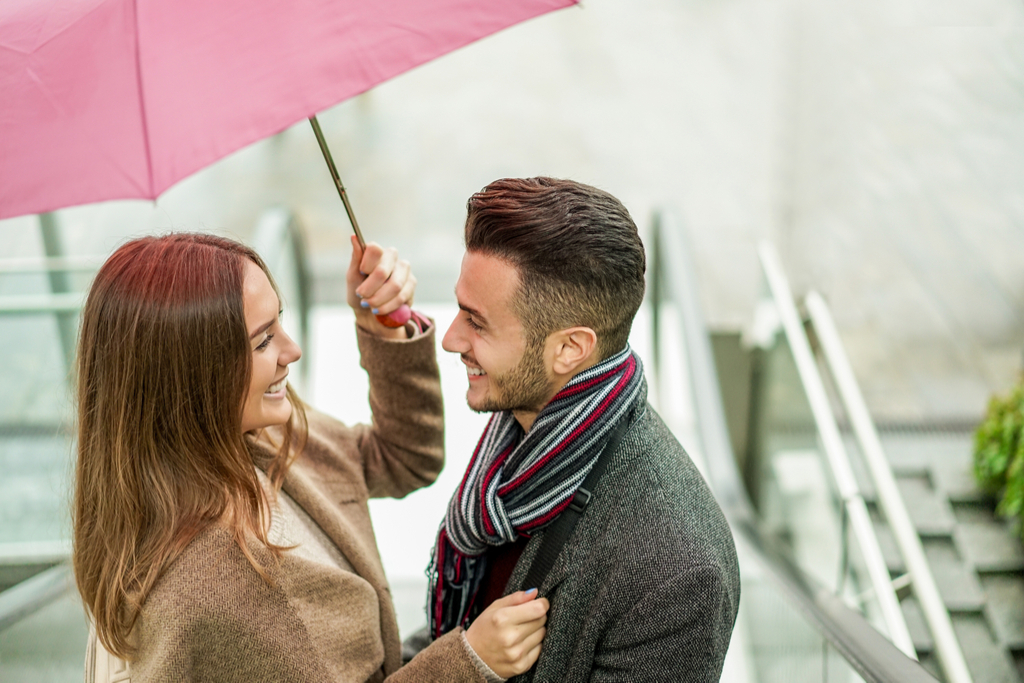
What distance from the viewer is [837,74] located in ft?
23.5

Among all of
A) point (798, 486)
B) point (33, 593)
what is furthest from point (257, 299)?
point (798, 486)

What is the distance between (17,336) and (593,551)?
207cm

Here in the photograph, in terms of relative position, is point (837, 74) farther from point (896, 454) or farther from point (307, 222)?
point (307, 222)

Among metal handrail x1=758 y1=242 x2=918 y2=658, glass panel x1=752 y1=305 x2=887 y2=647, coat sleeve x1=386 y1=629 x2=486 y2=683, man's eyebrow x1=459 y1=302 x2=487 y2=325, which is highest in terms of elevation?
man's eyebrow x1=459 y1=302 x2=487 y2=325

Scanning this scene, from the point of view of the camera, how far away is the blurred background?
6.13 m

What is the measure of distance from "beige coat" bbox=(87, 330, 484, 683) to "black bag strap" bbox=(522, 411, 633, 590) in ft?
0.53

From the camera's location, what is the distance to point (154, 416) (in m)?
1.38

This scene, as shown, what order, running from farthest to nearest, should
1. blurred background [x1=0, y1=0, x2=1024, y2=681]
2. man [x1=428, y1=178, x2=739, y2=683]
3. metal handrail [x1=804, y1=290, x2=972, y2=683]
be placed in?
blurred background [x1=0, y1=0, x2=1024, y2=681] → metal handrail [x1=804, y1=290, x2=972, y2=683] → man [x1=428, y1=178, x2=739, y2=683]

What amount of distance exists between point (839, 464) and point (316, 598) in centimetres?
200

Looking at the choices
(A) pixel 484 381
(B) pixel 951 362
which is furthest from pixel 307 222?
(A) pixel 484 381

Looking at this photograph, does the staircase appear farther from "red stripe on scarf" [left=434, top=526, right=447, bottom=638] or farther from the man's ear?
the man's ear

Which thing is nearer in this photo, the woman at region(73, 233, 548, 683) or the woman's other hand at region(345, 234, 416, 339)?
the woman at region(73, 233, 548, 683)

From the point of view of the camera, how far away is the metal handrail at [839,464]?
2.51 m

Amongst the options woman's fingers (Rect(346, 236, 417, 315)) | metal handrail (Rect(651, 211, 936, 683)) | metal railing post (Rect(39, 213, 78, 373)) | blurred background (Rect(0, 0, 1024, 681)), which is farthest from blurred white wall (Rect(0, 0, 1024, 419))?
woman's fingers (Rect(346, 236, 417, 315))
